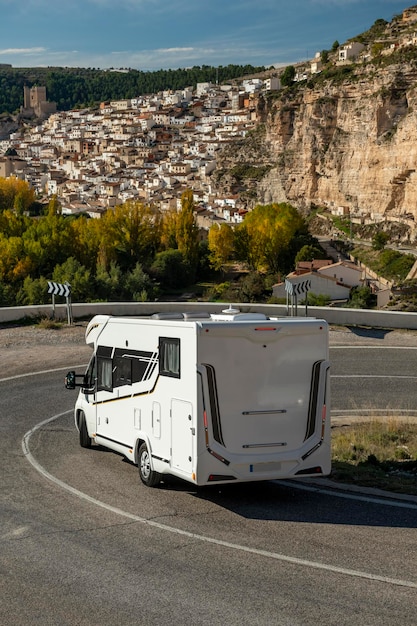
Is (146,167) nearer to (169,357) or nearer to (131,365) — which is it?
(131,365)

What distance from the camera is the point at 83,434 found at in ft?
44.6

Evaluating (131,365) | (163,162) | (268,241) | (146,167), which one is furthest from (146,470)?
(146,167)

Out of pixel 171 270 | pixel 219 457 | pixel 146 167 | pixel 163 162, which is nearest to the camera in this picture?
pixel 219 457

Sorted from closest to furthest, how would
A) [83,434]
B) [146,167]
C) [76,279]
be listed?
1. [83,434]
2. [76,279]
3. [146,167]

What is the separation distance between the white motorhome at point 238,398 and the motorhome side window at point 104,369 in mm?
1596

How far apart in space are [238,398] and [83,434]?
4.64 meters

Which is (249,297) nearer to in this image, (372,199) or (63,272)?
(63,272)

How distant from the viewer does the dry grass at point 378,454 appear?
1097 cm

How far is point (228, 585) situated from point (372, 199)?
3124 inches

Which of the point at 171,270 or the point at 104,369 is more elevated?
the point at 104,369

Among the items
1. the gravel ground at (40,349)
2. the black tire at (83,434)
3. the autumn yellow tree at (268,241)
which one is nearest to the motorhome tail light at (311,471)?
the black tire at (83,434)

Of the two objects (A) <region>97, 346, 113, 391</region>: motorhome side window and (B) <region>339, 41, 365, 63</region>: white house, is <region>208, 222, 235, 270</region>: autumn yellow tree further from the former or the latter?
(B) <region>339, 41, 365, 63</region>: white house

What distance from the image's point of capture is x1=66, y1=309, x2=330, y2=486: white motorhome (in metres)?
9.59

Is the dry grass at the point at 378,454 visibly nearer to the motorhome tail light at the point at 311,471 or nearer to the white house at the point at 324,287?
the motorhome tail light at the point at 311,471
